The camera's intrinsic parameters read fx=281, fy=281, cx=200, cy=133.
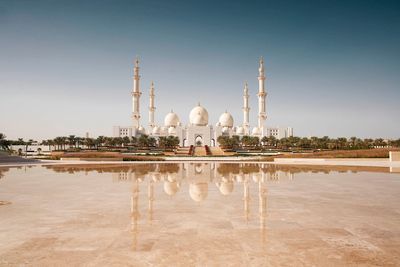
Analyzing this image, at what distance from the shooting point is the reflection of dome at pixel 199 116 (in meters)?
80.7

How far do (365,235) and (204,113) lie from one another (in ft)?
251

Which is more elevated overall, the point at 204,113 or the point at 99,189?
the point at 204,113

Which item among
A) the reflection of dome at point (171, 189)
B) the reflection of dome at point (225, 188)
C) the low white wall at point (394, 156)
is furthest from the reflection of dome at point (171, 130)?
the reflection of dome at point (225, 188)

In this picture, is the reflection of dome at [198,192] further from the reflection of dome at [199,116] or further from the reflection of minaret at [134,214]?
the reflection of dome at [199,116]

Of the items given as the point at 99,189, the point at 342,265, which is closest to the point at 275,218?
the point at 342,265

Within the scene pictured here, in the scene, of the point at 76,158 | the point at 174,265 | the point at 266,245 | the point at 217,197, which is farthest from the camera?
the point at 76,158

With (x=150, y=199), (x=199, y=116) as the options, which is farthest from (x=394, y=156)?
(x=199, y=116)

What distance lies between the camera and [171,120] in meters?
90.6

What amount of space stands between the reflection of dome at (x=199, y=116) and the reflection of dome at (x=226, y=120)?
824 cm

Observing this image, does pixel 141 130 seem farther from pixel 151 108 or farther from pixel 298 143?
pixel 298 143

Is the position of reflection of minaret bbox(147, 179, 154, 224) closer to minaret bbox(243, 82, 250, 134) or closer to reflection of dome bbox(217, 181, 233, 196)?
reflection of dome bbox(217, 181, 233, 196)

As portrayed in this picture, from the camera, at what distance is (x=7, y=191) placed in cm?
1180

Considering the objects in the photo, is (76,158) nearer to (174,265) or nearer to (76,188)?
(76,188)

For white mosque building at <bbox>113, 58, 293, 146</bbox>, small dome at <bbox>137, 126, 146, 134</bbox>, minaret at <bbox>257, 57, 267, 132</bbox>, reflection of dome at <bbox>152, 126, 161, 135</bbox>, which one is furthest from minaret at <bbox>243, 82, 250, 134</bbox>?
small dome at <bbox>137, 126, 146, 134</bbox>
